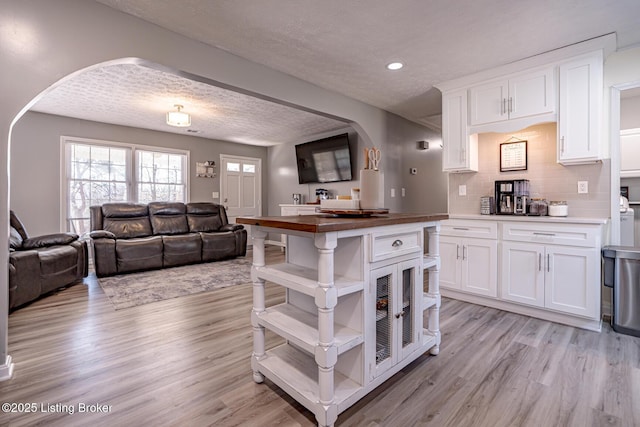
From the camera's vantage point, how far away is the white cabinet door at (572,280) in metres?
2.41

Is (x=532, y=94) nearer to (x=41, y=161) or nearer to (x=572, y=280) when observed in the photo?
(x=572, y=280)

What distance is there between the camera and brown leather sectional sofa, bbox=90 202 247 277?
14.0ft

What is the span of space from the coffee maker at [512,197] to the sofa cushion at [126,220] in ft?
17.1

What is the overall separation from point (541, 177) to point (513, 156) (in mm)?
348

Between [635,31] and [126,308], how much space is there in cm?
509

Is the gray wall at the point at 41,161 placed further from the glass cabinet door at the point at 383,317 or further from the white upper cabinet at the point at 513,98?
the white upper cabinet at the point at 513,98

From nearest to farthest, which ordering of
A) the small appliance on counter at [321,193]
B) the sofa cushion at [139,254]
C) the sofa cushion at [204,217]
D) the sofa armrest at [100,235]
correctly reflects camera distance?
the sofa armrest at [100,235] → the sofa cushion at [139,254] → the sofa cushion at [204,217] → the small appliance on counter at [321,193]

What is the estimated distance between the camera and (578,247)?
2.48 m

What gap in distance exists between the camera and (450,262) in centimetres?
325


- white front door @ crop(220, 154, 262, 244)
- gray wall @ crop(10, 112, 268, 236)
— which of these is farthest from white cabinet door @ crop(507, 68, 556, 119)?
gray wall @ crop(10, 112, 268, 236)

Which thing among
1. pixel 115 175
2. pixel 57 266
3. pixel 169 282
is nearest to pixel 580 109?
pixel 169 282

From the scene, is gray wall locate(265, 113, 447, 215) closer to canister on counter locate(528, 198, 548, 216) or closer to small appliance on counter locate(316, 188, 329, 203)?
small appliance on counter locate(316, 188, 329, 203)

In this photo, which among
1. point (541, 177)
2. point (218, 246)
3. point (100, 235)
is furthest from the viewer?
point (218, 246)

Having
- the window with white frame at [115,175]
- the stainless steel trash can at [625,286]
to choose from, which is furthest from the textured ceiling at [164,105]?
the stainless steel trash can at [625,286]
